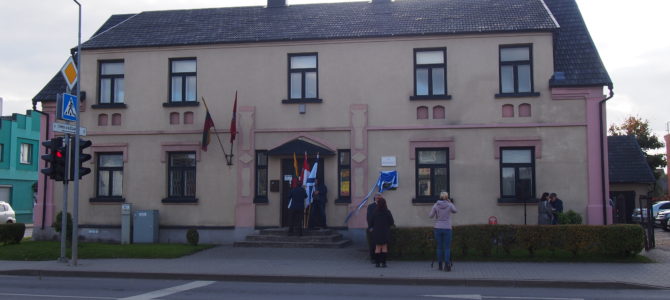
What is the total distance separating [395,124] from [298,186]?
362 cm

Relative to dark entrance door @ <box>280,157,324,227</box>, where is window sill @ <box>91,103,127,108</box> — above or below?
above

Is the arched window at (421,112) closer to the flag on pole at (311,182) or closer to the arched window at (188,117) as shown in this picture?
the flag on pole at (311,182)

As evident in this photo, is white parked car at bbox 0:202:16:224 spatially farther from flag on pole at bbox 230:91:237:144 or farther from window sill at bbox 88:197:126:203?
flag on pole at bbox 230:91:237:144

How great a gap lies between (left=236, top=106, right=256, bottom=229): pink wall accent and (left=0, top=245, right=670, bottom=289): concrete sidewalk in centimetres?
307

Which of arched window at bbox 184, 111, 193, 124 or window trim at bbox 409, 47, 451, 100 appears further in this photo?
arched window at bbox 184, 111, 193, 124

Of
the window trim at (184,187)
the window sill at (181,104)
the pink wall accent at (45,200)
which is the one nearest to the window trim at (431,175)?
the window trim at (184,187)

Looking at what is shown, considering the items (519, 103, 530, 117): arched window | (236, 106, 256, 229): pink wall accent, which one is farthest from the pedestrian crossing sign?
(519, 103, 530, 117): arched window

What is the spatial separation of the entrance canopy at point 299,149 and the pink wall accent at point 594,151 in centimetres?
724

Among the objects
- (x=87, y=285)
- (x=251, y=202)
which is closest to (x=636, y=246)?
(x=251, y=202)

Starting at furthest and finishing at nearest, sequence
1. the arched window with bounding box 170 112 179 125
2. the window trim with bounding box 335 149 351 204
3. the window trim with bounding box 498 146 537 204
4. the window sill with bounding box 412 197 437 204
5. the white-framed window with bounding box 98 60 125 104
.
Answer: the white-framed window with bounding box 98 60 125 104 < the arched window with bounding box 170 112 179 125 < the window trim with bounding box 335 149 351 204 < the window sill with bounding box 412 197 437 204 < the window trim with bounding box 498 146 537 204

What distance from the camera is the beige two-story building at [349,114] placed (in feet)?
63.2

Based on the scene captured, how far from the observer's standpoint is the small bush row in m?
15.4

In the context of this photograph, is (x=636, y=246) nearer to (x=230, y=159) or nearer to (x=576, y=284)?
(x=576, y=284)

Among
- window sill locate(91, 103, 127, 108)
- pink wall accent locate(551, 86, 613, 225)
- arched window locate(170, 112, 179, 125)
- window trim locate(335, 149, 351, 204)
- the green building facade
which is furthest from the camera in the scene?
the green building facade
